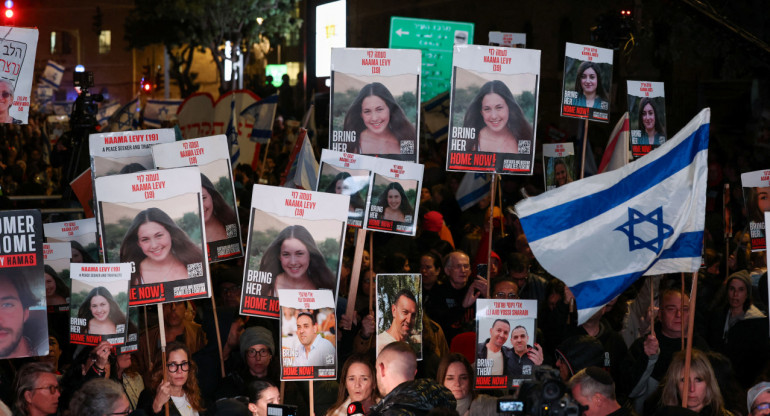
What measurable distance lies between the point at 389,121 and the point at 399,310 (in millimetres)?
1634

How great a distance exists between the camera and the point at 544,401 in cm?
474

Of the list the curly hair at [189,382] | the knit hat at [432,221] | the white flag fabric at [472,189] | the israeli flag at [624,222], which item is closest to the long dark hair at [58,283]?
the curly hair at [189,382]

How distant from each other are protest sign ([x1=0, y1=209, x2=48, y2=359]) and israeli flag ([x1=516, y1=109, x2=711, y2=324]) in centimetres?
315

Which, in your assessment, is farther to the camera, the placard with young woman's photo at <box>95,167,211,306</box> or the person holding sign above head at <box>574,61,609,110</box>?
the person holding sign above head at <box>574,61,609,110</box>

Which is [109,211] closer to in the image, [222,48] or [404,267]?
[404,267]

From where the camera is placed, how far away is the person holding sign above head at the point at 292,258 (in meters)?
6.99

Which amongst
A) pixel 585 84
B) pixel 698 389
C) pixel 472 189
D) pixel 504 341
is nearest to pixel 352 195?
pixel 504 341

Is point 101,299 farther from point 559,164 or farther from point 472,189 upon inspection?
point 472,189

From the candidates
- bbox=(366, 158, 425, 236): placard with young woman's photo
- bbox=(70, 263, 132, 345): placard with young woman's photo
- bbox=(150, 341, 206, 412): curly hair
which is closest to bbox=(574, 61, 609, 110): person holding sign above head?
bbox=(366, 158, 425, 236): placard with young woman's photo

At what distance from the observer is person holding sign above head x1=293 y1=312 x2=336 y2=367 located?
Result: 6562mm

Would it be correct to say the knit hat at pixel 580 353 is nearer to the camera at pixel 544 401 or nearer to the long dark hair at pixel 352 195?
the long dark hair at pixel 352 195

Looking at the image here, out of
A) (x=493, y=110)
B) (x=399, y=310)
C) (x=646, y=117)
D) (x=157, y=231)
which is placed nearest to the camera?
(x=157, y=231)

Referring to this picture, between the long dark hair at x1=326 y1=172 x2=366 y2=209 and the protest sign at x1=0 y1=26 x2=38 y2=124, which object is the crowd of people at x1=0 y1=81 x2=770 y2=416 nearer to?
the long dark hair at x1=326 y1=172 x2=366 y2=209

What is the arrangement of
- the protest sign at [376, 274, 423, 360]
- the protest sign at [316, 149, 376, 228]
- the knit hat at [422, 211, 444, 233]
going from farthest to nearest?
the knit hat at [422, 211, 444, 233] < the protest sign at [316, 149, 376, 228] < the protest sign at [376, 274, 423, 360]
